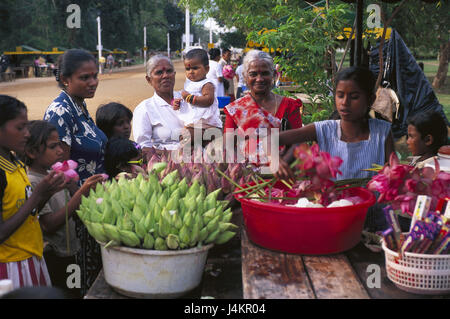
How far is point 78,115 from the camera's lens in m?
3.00

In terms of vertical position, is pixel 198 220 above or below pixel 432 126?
below

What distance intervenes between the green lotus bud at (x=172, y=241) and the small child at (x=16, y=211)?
793mm

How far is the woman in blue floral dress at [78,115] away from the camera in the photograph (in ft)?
9.41

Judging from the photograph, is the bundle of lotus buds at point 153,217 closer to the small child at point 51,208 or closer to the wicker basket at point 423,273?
the wicker basket at point 423,273

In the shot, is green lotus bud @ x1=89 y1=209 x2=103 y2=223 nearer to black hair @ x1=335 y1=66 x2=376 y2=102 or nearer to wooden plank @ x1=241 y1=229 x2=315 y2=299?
wooden plank @ x1=241 y1=229 x2=315 y2=299

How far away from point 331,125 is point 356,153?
0.20m

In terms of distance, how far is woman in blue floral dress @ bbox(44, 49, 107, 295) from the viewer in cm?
287

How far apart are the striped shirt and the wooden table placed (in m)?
0.56

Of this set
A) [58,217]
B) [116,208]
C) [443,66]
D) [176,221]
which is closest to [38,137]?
[58,217]

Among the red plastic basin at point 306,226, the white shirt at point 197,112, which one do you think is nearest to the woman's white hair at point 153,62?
the white shirt at point 197,112

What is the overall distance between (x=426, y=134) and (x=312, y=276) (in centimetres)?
300

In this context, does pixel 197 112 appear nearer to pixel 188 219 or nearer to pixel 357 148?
pixel 357 148
